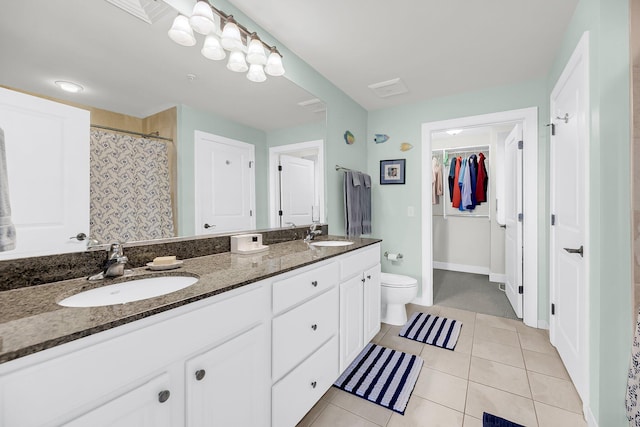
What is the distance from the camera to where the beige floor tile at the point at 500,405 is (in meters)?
1.43

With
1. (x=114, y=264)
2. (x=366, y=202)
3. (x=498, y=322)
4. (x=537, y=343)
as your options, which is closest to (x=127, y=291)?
(x=114, y=264)

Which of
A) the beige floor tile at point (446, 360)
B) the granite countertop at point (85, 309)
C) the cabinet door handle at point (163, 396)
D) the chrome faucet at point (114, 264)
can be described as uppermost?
the chrome faucet at point (114, 264)

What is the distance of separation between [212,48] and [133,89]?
502mm

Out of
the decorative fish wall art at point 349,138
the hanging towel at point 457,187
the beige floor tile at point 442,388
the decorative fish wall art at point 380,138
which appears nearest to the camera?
the beige floor tile at point 442,388

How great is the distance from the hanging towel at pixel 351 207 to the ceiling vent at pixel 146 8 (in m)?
1.83

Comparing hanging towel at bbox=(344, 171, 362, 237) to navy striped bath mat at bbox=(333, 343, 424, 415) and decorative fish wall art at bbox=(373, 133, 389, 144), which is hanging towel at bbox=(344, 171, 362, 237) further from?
navy striped bath mat at bbox=(333, 343, 424, 415)

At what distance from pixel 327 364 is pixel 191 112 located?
1548 mm

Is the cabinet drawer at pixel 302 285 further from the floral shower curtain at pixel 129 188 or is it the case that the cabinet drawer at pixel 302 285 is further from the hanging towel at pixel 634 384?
the hanging towel at pixel 634 384

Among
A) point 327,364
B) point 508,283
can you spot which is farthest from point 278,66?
point 508,283

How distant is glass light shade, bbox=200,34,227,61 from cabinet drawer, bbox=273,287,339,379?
141 cm

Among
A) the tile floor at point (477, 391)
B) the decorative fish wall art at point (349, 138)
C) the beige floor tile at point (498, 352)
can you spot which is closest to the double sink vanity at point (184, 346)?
the tile floor at point (477, 391)

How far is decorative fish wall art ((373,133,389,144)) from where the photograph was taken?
3.20 meters

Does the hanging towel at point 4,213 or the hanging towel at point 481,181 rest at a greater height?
the hanging towel at point 481,181

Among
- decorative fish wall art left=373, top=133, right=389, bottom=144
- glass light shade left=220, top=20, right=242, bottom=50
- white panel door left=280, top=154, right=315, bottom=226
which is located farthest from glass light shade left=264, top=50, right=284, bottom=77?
decorative fish wall art left=373, top=133, right=389, bottom=144
